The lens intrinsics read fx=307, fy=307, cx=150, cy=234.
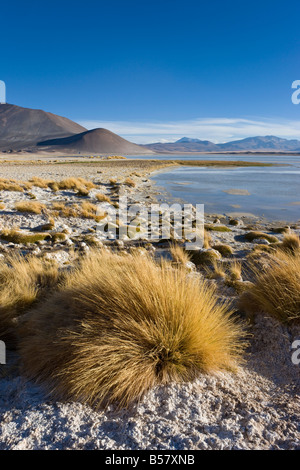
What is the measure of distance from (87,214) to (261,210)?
7988 millimetres

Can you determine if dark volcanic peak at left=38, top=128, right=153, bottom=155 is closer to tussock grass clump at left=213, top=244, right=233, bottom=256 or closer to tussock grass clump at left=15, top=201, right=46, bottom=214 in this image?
tussock grass clump at left=15, top=201, right=46, bottom=214

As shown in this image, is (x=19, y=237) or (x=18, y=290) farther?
(x=19, y=237)

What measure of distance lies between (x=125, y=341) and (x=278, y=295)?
1762 millimetres

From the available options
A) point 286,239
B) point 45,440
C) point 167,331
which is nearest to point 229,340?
point 167,331

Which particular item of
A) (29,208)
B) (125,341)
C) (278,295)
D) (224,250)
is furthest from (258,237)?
(29,208)

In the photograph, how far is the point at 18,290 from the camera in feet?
11.7

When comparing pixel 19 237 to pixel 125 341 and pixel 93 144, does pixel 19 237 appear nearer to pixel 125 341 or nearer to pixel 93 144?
pixel 125 341

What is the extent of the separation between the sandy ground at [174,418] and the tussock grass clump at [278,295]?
659mm

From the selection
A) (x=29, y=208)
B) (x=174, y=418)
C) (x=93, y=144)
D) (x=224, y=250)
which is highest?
(x=93, y=144)

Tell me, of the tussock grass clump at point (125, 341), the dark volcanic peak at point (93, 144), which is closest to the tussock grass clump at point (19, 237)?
the tussock grass clump at point (125, 341)

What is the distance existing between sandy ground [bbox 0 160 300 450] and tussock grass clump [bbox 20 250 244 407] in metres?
0.11

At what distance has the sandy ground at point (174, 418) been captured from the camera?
181 cm

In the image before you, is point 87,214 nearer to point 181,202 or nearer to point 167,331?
point 181,202

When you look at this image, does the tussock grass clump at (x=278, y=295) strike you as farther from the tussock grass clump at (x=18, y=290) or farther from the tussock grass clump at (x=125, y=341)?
the tussock grass clump at (x=18, y=290)
